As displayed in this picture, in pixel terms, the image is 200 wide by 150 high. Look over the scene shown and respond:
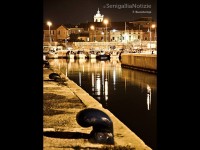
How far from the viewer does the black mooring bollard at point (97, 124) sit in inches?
270

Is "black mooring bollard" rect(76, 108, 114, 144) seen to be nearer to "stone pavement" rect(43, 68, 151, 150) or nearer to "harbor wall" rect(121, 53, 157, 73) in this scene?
"stone pavement" rect(43, 68, 151, 150)

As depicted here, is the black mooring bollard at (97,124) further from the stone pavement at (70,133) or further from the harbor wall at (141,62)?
the harbor wall at (141,62)

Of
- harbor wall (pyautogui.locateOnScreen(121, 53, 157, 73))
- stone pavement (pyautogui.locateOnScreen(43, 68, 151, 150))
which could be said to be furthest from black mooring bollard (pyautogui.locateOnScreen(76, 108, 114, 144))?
harbor wall (pyautogui.locateOnScreen(121, 53, 157, 73))

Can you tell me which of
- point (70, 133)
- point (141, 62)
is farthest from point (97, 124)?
point (141, 62)

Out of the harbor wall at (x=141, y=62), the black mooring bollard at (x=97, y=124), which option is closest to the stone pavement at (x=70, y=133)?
the black mooring bollard at (x=97, y=124)

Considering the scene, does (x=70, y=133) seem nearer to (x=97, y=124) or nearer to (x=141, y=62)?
(x=97, y=124)

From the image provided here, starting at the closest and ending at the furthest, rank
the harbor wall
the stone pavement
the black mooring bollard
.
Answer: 1. the stone pavement
2. the black mooring bollard
3. the harbor wall

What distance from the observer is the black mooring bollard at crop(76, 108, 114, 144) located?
6867 millimetres

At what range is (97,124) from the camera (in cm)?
695

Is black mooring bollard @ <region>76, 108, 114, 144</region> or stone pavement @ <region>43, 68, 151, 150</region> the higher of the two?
black mooring bollard @ <region>76, 108, 114, 144</region>
